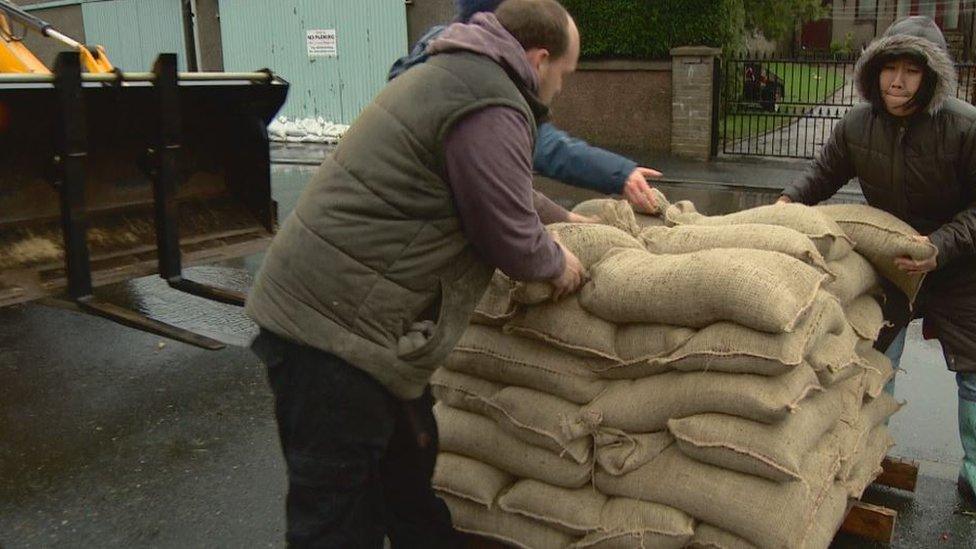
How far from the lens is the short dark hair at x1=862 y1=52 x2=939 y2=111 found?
3336mm

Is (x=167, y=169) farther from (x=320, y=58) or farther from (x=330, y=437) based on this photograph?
(x=320, y=58)

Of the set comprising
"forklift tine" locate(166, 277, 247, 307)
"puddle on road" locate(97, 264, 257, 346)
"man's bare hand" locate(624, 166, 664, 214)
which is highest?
"man's bare hand" locate(624, 166, 664, 214)

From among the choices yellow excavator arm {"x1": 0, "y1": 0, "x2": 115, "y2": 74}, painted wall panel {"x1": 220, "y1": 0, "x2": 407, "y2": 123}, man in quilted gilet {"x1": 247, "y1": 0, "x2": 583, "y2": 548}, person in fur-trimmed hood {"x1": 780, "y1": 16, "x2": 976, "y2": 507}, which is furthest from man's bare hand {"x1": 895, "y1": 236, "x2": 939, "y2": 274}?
painted wall panel {"x1": 220, "y1": 0, "x2": 407, "y2": 123}

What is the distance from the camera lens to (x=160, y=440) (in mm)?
4562

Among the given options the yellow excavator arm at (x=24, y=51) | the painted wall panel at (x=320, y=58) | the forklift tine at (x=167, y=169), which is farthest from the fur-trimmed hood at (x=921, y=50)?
the painted wall panel at (x=320, y=58)

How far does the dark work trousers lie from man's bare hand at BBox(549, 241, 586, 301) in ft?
1.78

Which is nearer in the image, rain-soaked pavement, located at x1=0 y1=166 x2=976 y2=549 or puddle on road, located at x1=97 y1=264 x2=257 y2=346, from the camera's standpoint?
rain-soaked pavement, located at x1=0 y1=166 x2=976 y2=549

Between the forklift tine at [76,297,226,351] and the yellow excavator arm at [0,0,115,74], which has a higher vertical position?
the yellow excavator arm at [0,0,115,74]

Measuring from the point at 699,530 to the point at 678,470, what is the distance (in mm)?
179

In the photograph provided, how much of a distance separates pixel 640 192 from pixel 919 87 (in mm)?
1061

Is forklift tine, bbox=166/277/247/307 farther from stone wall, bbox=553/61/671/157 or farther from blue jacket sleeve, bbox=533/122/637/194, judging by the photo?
stone wall, bbox=553/61/671/157

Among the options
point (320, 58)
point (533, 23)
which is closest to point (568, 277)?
point (533, 23)

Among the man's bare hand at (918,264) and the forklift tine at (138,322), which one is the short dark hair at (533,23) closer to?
the man's bare hand at (918,264)

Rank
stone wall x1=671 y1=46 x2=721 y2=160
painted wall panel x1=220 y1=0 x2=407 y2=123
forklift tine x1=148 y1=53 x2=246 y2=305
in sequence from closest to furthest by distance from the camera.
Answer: forklift tine x1=148 y1=53 x2=246 y2=305
stone wall x1=671 y1=46 x2=721 y2=160
painted wall panel x1=220 y1=0 x2=407 y2=123
